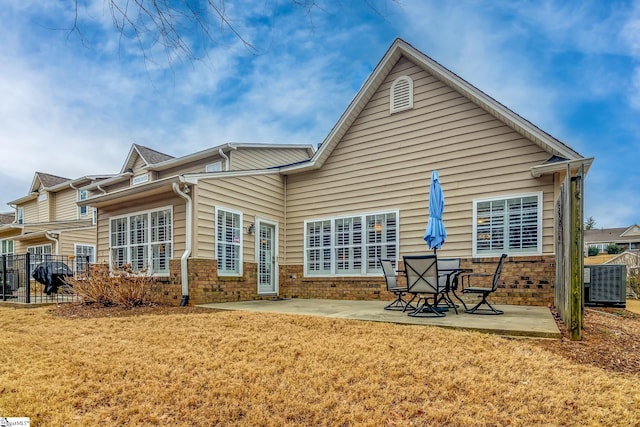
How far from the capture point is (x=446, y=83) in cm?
927

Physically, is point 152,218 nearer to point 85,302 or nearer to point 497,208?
point 85,302

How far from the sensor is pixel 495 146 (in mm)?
8602

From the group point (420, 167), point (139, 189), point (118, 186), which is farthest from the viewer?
point (118, 186)

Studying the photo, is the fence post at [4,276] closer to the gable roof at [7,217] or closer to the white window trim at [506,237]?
the white window trim at [506,237]

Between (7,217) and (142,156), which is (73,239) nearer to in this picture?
(142,156)

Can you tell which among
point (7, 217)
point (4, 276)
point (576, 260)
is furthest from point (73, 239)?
point (576, 260)

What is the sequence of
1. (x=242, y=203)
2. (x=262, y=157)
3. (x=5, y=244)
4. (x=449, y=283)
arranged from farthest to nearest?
(x=5, y=244), (x=262, y=157), (x=242, y=203), (x=449, y=283)

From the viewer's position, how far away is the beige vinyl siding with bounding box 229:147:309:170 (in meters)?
13.5

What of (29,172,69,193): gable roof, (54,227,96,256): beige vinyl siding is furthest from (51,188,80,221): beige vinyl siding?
(54,227,96,256): beige vinyl siding

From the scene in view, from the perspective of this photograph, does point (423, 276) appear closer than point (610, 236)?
Yes

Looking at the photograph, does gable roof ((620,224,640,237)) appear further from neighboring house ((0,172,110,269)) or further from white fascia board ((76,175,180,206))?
neighboring house ((0,172,110,269))

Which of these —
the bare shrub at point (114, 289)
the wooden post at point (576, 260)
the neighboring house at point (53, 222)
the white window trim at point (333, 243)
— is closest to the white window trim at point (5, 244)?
the neighboring house at point (53, 222)

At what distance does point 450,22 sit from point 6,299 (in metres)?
12.6

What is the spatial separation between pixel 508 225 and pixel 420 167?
8.22 feet
